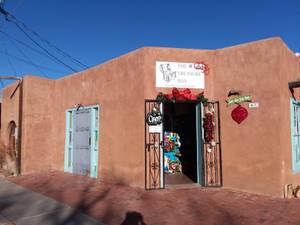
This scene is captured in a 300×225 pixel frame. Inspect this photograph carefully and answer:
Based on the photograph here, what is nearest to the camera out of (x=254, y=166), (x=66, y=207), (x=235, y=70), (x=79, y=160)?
(x=66, y=207)

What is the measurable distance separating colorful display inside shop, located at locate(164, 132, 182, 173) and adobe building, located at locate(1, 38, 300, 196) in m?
0.05

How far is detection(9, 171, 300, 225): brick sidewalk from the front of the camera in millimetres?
5812

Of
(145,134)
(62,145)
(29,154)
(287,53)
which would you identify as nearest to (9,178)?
(29,154)

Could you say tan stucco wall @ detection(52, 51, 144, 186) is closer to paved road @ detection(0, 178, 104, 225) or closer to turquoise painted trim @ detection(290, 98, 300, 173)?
paved road @ detection(0, 178, 104, 225)

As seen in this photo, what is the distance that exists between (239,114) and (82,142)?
561 centimetres

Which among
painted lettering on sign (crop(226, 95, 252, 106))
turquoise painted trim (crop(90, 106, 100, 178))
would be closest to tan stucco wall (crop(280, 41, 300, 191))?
painted lettering on sign (crop(226, 95, 252, 106))

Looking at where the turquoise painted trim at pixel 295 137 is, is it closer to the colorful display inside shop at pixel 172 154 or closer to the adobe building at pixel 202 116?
the adobe building at pixel 202 116

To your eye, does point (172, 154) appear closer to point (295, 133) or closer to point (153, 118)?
point (153, 118)

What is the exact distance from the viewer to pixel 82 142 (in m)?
10.9

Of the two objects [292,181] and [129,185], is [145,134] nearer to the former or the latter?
[129,185]

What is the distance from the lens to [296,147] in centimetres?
858

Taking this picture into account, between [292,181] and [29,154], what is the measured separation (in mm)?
9246

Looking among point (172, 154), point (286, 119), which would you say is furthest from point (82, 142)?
point (286, 119)

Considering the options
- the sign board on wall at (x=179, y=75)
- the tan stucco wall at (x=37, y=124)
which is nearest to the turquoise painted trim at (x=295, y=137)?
the sign board on wall at (x=179, y=75)
